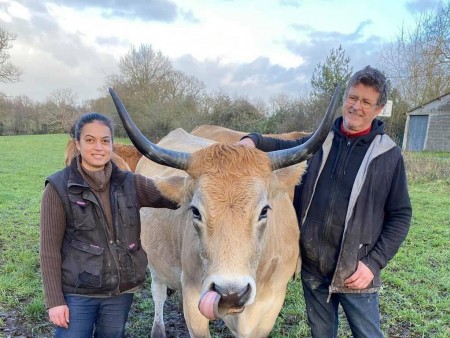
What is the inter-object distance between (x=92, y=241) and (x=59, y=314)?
56 cm

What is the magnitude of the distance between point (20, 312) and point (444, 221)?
981cm

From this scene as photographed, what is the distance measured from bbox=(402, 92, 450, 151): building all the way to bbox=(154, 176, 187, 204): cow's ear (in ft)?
98.4

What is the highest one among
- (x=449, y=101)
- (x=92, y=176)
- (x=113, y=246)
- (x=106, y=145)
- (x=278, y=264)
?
(x=449, y=101)

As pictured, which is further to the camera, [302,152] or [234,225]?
[302,152]

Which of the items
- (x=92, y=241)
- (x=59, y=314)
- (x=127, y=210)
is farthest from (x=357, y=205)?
(x=59, y=314)

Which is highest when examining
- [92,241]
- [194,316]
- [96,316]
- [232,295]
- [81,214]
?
[81,214]

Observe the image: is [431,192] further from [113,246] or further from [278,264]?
[113,246]

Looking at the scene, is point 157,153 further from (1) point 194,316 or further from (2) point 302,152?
(1) point 194,316

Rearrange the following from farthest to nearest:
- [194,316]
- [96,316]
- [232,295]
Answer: [194,316] → [96,316] → [232,295]

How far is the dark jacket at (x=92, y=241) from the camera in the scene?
9.66ft

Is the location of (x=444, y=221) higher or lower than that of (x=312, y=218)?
lower

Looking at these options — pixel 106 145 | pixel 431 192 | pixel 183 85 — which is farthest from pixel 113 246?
pixel 183 85

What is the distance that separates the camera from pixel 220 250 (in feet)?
8.88

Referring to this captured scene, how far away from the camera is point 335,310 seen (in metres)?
3.52
